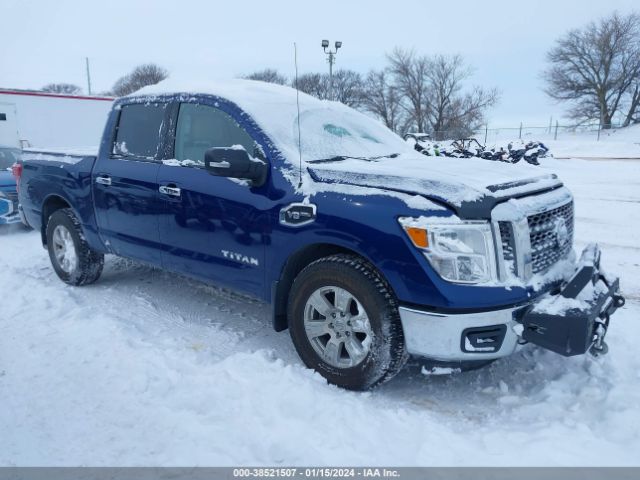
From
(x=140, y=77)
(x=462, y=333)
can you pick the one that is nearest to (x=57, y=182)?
(x=462, y=333)

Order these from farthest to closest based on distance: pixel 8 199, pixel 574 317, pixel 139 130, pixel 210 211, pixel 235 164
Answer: pixel 8 199, pixel 139 130, pixel 210 211, pixel 235 164, pixel 574 317

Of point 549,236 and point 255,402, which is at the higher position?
point 549,236

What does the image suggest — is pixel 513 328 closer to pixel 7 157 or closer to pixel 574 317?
pixel 574 317

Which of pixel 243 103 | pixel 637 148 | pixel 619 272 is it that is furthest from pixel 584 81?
pixel 243 103

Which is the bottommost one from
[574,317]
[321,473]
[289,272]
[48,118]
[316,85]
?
[321,473]

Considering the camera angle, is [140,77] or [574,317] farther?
[140,77]

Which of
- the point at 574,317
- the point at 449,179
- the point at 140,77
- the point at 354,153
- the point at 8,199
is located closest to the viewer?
the point at 574,317

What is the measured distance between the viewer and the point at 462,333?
2.82 meters

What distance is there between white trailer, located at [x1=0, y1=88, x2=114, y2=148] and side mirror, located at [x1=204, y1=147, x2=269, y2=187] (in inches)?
487

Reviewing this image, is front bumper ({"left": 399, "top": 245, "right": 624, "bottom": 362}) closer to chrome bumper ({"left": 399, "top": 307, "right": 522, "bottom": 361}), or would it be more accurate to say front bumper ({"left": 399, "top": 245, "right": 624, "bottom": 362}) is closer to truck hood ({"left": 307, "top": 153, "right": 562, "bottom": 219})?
chrome bumper ({"left": 399, "top": 307, "right": 522, "bottom": 361})

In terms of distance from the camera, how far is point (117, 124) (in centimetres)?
478

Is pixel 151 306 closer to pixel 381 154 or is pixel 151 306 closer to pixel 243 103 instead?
pixel 243 103

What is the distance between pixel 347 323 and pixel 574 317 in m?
1.26

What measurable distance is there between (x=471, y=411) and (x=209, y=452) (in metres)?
1.53
